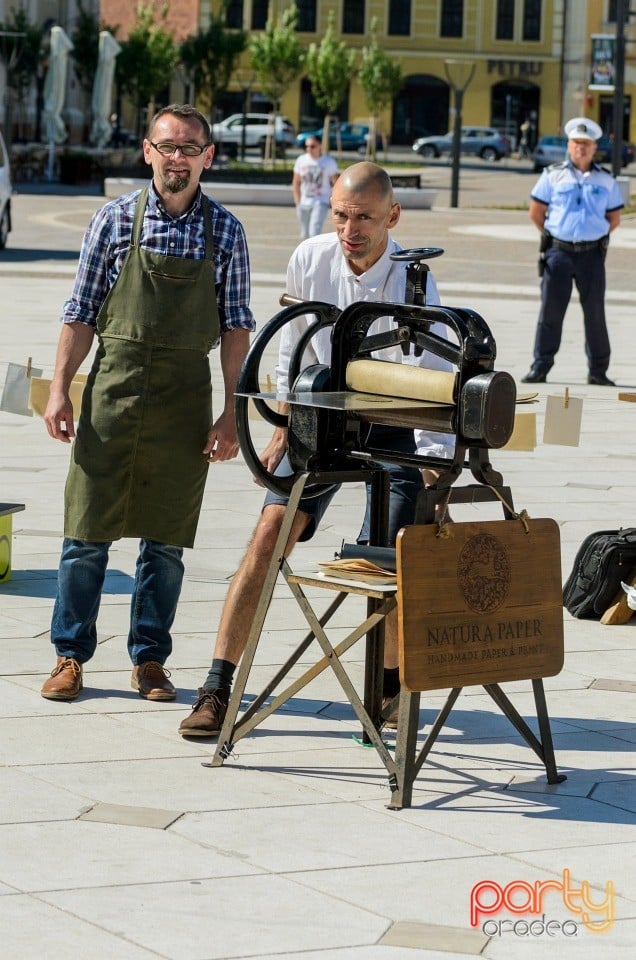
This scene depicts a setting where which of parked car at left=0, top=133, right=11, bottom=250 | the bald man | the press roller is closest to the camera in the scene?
the press roller

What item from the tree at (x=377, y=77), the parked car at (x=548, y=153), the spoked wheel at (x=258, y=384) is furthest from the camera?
the tree at (x=377, y=77)

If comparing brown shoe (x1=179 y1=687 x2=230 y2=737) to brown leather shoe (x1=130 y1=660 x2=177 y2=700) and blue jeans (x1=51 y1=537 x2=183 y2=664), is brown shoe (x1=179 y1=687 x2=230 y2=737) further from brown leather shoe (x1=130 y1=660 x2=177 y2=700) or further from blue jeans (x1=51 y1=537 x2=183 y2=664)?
blue jeans (x1=51 y1=537 x2=183 y2=664)

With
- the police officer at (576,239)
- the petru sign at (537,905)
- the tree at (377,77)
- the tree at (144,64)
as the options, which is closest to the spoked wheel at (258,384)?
the petru sign at (537,905)

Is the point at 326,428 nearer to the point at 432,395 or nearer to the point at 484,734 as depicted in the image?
the point at 432,395

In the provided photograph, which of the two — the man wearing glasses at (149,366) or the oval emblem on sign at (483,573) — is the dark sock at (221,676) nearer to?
the man wearing glasses at (149,366)

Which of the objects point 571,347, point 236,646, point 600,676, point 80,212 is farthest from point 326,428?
point 80,212

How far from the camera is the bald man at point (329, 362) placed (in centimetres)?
471

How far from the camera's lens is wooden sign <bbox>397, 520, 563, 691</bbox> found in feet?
13.7

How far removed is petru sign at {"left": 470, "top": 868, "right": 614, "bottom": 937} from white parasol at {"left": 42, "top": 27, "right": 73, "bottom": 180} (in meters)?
39.3

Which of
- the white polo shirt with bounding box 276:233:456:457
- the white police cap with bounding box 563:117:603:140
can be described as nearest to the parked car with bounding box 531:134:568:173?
the white police cap with bounding box 563:117:603:140

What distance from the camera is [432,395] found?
4234 millimetres

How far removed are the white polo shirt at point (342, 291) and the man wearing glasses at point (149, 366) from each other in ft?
0.71

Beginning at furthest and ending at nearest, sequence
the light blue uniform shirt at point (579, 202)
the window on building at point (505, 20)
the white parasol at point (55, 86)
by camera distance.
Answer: the window on building at point (505, 20), the white parasol at point (55, 86), the light blue uniform shirt at point (579, 202)

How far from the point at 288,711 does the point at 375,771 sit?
0.62 meters
